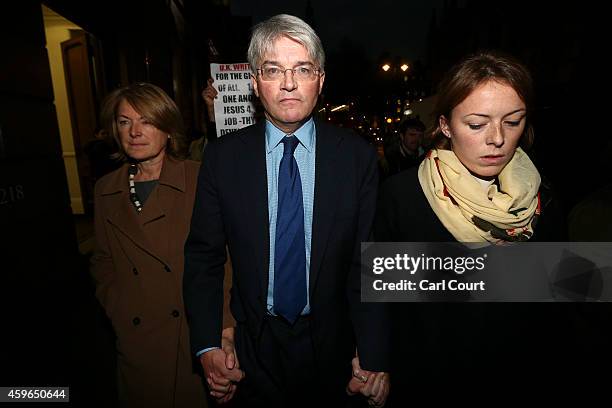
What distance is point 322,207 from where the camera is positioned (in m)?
1.69

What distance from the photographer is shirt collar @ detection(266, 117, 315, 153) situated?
1.78 m

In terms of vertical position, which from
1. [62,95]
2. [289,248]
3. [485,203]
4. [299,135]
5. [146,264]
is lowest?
[146,264]

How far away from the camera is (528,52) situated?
19.3 m

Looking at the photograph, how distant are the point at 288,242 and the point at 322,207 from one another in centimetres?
22

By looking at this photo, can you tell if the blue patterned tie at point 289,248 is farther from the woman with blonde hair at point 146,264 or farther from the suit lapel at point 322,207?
the woman with blonde hair at point 146,264

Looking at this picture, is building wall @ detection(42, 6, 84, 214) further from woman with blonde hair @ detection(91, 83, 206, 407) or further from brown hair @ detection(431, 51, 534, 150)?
brown hair @ detection(431, 51, 534, 150)

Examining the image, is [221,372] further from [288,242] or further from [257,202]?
[257,202]

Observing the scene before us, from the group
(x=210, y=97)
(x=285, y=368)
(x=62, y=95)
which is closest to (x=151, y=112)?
(x=210, y=97)

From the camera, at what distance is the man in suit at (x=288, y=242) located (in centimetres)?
170

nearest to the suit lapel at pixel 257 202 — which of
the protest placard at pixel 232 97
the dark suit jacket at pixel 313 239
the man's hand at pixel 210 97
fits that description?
the dark suit jacket at pixel 313 239

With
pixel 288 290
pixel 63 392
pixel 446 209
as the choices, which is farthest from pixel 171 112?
pixel 63 392

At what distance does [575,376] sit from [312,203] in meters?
1.60

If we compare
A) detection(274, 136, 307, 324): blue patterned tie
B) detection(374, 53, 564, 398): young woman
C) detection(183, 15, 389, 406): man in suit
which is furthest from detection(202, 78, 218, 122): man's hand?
detection(374, 53, 564, 398): young woman

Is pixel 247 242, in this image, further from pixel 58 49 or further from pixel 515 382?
pixel 58 49
